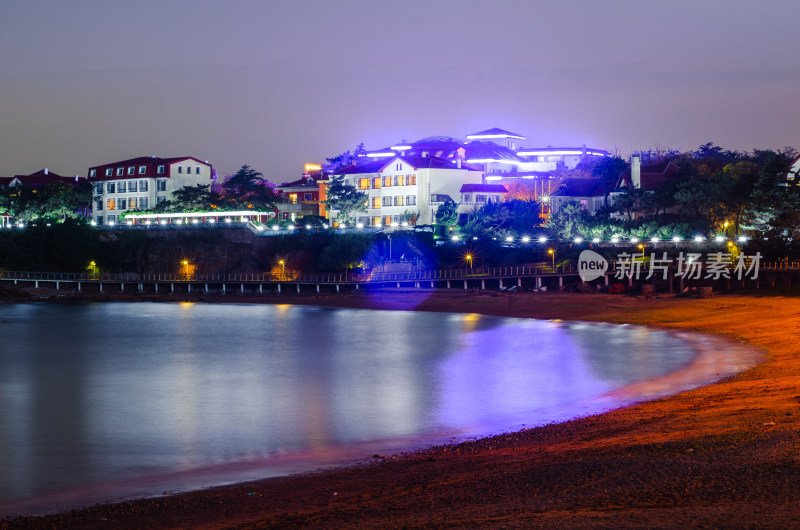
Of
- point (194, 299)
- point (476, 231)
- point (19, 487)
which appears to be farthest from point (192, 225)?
point (19, 487)

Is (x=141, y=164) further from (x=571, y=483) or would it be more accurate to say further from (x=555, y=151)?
(x=571, y=483)

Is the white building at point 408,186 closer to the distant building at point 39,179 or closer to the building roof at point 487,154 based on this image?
the building roof at point 487,154

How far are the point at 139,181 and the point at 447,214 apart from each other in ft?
133

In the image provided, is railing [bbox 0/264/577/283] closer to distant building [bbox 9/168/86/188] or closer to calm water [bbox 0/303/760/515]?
calm water [bbox 0/303/760/515]

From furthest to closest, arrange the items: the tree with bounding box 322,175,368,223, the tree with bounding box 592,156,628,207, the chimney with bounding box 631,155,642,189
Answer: the tree with bounding box 322,175,368,223, the tree with bounding box 592,156,628,207, the chimney with bounding box 631,155,642,189

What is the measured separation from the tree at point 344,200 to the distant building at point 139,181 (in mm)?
21917

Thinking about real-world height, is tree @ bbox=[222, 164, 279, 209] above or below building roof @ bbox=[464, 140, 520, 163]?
below

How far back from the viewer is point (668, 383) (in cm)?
2733

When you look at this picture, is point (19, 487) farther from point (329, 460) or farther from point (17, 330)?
point (17, 330)

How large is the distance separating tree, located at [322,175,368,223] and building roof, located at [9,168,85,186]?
136 feet

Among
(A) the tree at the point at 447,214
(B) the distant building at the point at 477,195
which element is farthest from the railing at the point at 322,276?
(B) the distant building at the point at 477,195

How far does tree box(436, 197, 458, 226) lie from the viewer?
77500mm

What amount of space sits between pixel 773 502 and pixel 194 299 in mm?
63916

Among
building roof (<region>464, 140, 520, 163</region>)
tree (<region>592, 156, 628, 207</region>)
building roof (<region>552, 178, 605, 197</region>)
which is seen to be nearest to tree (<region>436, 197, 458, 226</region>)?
building roof (<region>552, 178, 605, 197</region>)
